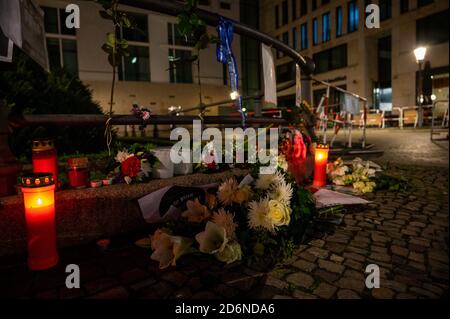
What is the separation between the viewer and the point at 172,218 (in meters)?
Answer: 3.18

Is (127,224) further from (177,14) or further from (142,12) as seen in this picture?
(142,12)

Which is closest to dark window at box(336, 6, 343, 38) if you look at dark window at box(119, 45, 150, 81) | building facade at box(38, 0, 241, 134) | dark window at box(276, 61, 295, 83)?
dark window at box(276, 61, 295, 83)

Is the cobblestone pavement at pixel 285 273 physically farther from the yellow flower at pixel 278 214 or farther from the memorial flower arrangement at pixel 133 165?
the memorial flower arrangement at pixel 133 165

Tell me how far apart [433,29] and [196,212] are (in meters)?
33.7

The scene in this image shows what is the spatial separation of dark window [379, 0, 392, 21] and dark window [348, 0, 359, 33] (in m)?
2.51

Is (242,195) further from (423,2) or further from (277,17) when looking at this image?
(277,17)

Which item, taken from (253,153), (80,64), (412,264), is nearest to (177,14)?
(253,153)

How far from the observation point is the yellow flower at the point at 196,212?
287cm

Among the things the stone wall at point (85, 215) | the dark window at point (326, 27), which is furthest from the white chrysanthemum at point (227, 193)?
the dark window at point (326, 27)

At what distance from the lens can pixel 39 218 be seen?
2.41 m

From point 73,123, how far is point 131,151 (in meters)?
0.69

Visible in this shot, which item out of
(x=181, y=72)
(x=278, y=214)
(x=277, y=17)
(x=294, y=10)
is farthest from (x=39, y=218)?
(x=277, y=17)

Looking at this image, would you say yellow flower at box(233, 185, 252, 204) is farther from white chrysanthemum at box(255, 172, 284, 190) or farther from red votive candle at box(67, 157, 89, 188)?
red votive candle at box(67, 157, 89, 188)

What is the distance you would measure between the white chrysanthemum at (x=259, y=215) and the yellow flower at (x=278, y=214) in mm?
41
